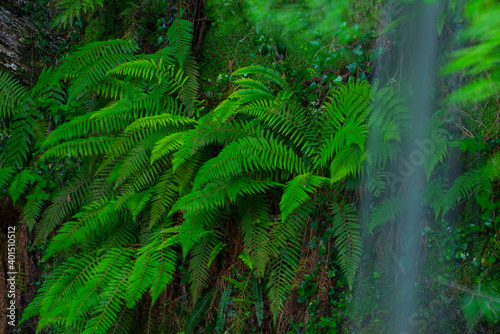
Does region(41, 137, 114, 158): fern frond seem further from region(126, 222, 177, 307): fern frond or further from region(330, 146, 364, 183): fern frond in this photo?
region(330, 146, 364, 183): fern frond

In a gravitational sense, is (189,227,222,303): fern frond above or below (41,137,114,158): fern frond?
below

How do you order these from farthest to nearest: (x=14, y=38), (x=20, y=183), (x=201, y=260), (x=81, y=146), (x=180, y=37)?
(x=14, y=38), (x=20, y=183), (x=180, y=37), (x=81, y=146), (x=201, y=260)

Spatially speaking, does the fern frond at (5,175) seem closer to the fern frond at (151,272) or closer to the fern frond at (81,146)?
the fern frond at (81,146)

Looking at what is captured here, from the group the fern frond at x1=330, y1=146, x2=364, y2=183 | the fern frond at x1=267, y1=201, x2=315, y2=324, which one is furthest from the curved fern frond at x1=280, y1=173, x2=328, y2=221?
the fern frond at x1=267, y1=201, x2=315, y2=324

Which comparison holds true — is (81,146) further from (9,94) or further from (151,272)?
(9,94)

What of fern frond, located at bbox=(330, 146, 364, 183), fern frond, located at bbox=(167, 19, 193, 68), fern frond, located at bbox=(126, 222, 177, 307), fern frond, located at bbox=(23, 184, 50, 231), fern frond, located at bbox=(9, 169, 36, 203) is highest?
fern frond, located at bbox=(167, 19, 193, 68)

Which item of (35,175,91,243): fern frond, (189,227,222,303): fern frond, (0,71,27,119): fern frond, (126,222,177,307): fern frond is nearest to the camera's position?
(126,222,177,307): fern frond

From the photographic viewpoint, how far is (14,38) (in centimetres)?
468

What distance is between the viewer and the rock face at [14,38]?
15.1 ft

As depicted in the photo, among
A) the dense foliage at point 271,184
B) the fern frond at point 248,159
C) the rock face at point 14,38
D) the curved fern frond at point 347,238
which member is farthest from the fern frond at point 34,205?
the curved fern frond at point 347,238

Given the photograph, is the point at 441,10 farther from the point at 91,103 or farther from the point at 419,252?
the point at 91,103

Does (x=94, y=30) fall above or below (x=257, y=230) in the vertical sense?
above

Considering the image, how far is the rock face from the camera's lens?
4599mm

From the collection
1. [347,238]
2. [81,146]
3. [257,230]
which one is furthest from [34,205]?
[347,238]
